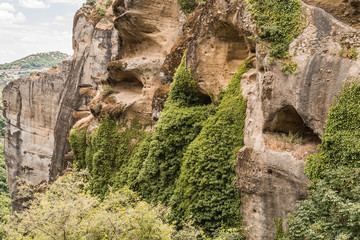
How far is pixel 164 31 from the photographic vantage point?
18.6 meters

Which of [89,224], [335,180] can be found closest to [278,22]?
[335,180]

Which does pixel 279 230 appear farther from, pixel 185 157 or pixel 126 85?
pixel 126 85

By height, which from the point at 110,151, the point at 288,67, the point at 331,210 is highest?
the point at 288,67

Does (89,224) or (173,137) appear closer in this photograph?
(89,224)

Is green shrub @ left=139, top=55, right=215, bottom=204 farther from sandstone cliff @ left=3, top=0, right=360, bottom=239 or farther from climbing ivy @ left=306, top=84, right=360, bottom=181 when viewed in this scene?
climbing ivy @ left=306, top=84, right=360, bottom=181

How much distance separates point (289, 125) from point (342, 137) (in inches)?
89.8

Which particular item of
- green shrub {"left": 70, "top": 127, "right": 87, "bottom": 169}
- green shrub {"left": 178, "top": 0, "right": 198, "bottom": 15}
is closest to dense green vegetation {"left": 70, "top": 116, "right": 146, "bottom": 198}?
green shrub {"left": 70, "top": 127, "right": 87, "bottom": 169}

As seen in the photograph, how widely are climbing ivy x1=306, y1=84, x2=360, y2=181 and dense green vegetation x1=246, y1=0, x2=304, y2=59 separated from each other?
2.30 metres

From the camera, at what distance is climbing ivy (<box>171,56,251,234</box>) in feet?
32.4

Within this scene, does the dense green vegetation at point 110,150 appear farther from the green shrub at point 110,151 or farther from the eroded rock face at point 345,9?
the eroded rock face at point 345,9

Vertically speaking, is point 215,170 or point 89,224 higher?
point 215,170

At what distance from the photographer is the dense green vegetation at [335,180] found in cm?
623

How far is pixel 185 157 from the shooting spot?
11.7 m

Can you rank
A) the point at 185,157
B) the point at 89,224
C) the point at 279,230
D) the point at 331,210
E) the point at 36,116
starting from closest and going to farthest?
the point at 331,210
the point at 89,224
the point at 279,230
the point at 185,157
the point at 36,116
